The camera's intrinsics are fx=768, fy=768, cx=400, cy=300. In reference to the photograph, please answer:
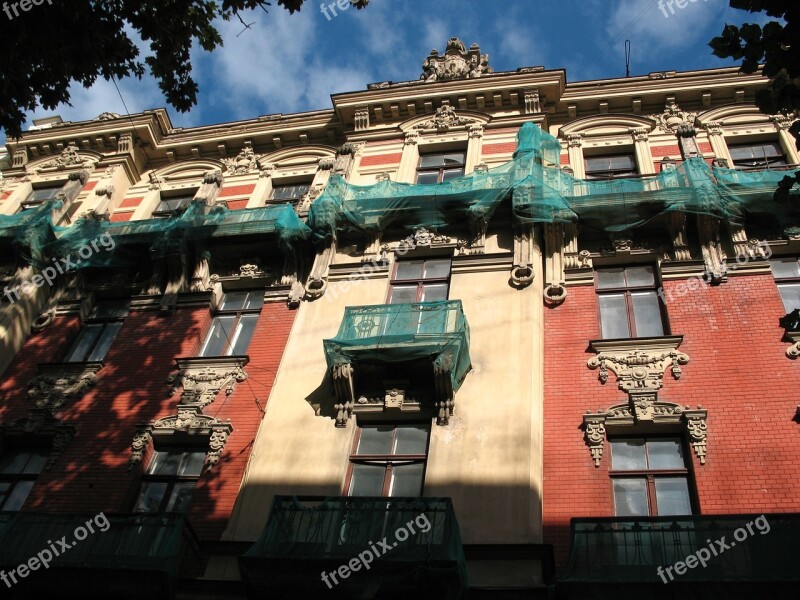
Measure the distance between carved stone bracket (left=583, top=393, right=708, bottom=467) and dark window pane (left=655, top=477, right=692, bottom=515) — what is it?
666 millimetres

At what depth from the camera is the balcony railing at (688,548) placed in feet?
30.0

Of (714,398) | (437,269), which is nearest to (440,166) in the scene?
(437,269)

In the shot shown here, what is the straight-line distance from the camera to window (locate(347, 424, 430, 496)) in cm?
1230

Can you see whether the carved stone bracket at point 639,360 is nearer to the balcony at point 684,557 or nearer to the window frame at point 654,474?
the window frame at point 654,474

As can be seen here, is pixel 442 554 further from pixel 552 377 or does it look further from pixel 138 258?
pixel 138 258

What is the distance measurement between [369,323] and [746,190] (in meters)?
7.97

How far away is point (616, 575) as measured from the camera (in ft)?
31.0

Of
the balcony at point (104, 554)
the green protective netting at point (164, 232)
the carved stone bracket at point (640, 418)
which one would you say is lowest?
the balcony at point (104, 554)

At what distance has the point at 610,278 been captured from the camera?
608 inches

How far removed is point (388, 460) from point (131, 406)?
5493 millimetres

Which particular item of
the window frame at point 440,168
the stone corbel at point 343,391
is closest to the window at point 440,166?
the window frame at point 440,168

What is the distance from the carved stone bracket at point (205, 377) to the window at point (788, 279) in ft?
33.6

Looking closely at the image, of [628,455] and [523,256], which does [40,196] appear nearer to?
[523,256]

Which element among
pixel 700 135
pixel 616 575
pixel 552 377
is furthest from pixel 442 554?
pixel 700 135
